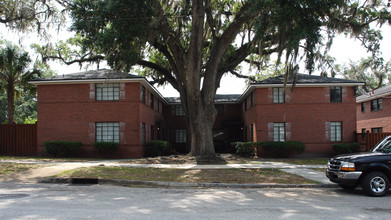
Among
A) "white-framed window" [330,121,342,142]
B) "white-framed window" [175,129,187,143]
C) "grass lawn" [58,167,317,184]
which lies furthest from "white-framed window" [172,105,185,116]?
"grass lawn" [58,167,317,184]

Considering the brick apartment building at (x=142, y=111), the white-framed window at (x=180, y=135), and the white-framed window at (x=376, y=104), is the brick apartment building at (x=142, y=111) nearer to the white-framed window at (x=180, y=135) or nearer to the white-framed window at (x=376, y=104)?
the white-framed window at (x=376, y=104)

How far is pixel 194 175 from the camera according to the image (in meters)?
13.3

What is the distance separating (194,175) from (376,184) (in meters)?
6.41

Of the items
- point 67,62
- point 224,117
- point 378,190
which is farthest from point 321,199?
point 224,117

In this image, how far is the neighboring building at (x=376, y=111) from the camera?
95.2 ft

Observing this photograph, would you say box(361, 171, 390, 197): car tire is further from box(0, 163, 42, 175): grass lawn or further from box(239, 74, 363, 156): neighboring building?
box(239, 74, 363, 156): neighboring building

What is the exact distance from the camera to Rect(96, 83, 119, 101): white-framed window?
2330 centimetres

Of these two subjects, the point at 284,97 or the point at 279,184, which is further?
the point at 284,97

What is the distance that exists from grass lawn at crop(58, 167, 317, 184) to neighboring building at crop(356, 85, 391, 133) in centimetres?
1945

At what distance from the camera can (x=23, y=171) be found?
14516 millimetres

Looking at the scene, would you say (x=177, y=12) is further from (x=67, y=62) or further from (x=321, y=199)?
(x=321, y=199)

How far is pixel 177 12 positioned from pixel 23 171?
1282 cm

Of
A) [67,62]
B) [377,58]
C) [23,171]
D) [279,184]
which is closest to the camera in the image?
[279,184]

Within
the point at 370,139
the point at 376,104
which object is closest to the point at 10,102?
the point at 370,139
